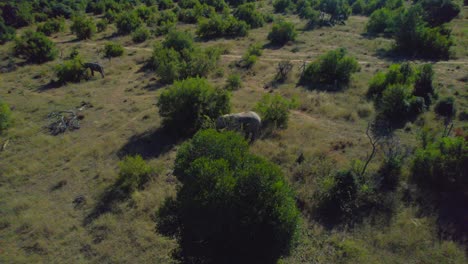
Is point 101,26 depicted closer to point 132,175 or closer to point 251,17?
point 251,17

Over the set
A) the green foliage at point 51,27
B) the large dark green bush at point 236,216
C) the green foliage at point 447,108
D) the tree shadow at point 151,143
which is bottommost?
the tree shadow at point 151,143

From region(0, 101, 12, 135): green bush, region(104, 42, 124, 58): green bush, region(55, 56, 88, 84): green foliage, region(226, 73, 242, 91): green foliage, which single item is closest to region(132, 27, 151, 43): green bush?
region(104, 42, 124, 58): green bush

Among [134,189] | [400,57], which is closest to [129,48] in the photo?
[134,189]

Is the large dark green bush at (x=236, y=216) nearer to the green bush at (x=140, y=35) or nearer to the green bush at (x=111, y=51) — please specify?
the green bush at (x=111, y=51)

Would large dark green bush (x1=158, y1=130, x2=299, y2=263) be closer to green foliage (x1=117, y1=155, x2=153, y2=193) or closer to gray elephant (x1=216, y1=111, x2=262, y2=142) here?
green foliage (x1=117, y1=155, x2=153, y2=193)

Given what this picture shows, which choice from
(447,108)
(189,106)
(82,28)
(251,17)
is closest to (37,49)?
(82,28)

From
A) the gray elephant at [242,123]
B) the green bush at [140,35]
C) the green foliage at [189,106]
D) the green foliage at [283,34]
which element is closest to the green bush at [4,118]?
the green foliage at [189,106]
